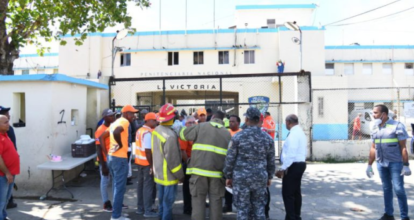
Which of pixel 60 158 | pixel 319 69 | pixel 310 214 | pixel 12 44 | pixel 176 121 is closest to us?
pixel 310 214

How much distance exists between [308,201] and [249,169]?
9.98 ft

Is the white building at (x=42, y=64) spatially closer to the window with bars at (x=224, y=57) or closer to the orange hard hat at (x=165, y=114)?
the window with bars at (x=224, y=57)

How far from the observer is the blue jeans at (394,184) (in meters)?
5.12

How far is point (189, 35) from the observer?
2466cm

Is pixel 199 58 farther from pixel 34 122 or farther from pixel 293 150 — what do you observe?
pixel 293 150

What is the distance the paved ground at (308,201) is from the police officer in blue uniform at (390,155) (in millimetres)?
617

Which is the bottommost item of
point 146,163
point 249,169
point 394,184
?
point 394,184

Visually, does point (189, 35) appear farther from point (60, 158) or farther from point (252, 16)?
point (60, 158)

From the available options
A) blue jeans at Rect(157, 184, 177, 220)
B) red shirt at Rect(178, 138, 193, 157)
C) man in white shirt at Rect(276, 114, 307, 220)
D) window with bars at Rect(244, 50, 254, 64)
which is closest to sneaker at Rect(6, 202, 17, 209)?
blue jeans at Rect(157, 184, 177, 220)

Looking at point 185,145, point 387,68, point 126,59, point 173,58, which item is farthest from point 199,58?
point 185,145

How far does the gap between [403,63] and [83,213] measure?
96.1ft

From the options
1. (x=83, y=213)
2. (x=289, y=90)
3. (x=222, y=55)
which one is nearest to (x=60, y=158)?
(x=83, y=213)

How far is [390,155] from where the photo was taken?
517 centimetres

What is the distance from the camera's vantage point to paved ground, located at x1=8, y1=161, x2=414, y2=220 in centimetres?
582
